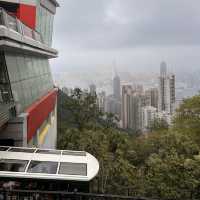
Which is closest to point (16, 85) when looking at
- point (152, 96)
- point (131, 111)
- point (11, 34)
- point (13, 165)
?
point (11, 34)

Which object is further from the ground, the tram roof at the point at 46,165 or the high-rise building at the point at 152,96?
the high-rise building at the point at 152,96

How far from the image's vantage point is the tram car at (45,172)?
1202 centimetres

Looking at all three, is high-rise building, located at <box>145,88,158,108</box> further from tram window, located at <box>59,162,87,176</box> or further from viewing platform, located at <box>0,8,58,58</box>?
tram window, located at <box>59,162,87,176</box>

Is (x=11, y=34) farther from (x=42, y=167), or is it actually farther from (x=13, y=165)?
(x=42, y=167)

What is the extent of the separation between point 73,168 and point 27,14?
18.7 m

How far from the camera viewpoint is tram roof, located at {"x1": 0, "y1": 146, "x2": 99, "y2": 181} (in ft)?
39.7

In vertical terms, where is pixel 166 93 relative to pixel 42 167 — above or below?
above

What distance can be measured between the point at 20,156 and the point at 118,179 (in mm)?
7929

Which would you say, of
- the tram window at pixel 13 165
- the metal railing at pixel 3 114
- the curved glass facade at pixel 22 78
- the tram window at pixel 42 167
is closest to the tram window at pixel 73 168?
the tram window at pixel 42 167

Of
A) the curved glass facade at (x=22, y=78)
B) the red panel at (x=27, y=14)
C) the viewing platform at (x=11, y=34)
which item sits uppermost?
the red panel at (x=27, y=14)

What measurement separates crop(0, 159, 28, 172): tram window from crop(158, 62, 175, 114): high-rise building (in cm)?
15226

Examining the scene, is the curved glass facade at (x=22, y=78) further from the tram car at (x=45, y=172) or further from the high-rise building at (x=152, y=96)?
the high-rise building at (x=152, y=96)

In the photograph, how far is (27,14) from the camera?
29391 mm

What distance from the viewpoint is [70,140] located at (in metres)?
34.2
